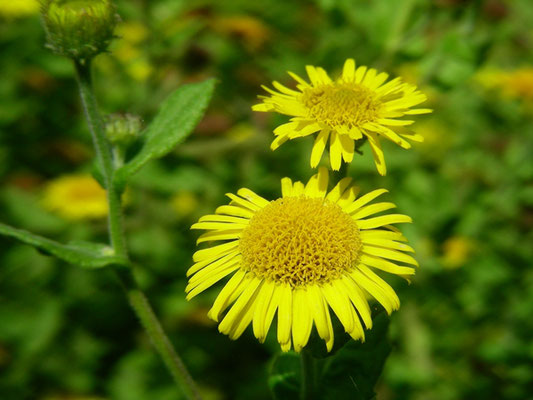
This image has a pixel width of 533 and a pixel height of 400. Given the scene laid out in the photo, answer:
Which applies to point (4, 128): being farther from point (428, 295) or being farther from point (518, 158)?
point (518, 158)

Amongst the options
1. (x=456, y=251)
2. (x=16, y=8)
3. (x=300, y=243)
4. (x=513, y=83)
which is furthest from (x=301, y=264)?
(x=16, y=8)

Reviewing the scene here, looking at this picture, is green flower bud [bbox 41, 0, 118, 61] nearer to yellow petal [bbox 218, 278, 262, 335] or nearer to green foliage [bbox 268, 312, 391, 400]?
yellow petal [bbox 218, 278, 262, 335]

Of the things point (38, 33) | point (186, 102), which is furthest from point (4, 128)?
point (186, 102)

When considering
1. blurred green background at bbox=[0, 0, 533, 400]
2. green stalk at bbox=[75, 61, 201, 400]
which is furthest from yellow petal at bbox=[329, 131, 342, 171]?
blurred green background at bbox=[0, 0, 533, 400]

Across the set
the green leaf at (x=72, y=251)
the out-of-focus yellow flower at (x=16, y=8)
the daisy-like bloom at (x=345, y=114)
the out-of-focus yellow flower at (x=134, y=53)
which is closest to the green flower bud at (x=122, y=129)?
the green leaf at (x=72, y=251)

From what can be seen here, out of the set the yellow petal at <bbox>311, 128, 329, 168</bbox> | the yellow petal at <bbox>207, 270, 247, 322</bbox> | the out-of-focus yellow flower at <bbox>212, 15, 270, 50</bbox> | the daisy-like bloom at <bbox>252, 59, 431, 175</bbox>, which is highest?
the daisy-like bloom at <bbox>252, 59, 431, 175</bbox>

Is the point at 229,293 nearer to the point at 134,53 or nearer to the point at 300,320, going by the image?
the point at 300,320

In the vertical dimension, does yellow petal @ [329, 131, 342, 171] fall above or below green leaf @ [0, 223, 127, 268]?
above
